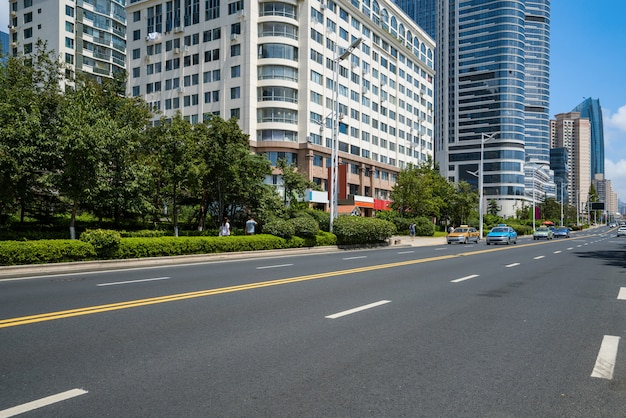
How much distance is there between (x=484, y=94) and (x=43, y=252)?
6092 inches

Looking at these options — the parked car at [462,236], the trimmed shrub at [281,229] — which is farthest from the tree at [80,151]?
the parked car at [462,236]

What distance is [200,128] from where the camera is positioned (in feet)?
102

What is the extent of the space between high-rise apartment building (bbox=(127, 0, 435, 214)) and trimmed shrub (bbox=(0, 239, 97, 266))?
3079 cm

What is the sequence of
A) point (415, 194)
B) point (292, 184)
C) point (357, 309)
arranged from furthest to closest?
point (415, 194)
point (292, 184)
point (357, 309)

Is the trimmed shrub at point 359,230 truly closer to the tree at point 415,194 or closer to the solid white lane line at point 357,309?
the solid white lane line at point 357,309

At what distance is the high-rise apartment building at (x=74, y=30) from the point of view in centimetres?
6756

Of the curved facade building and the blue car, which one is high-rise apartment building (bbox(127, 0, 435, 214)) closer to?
the blue car

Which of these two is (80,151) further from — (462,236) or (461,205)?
(461,205)

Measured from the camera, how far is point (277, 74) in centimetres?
5819

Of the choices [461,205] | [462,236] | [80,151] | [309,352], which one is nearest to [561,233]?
[461,205]

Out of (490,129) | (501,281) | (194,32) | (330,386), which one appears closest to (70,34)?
(194,32)

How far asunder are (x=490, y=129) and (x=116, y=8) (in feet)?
369

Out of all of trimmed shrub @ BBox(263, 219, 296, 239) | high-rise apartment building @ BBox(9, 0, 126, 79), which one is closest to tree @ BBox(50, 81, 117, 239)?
trimmed shrub @ BBox(263, 219, 296, 239)

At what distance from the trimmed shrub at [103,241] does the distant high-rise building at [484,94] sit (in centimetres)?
12812
